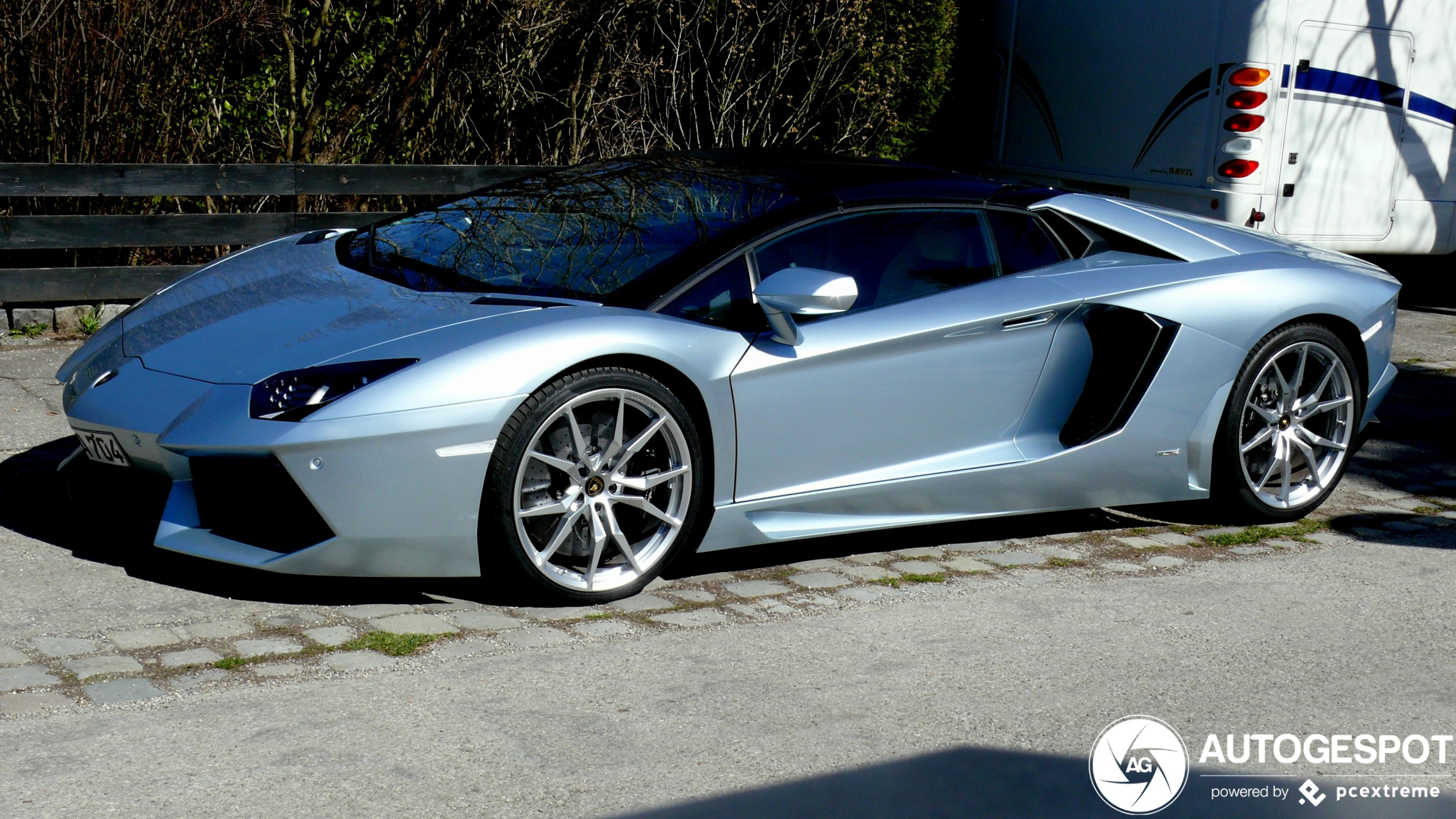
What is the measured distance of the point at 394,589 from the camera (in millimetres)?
4391

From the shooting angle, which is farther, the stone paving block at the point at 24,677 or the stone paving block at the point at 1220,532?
the stone paving block at the point at 1220,532

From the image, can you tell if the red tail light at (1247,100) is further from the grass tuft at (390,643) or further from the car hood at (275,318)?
the grass tuft at (390,643)

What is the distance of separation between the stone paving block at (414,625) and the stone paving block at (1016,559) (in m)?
1.95

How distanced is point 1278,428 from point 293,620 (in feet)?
12.1

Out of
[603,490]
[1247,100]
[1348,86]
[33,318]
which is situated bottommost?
[33,318]

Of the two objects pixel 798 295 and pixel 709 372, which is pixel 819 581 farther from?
pixel 798 295

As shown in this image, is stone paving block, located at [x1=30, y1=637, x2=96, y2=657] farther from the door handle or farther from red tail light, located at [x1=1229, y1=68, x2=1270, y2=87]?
red tail light, located at [x1=1229, y1=68, x2=1270, y2=87]

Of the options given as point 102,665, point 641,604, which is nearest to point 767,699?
point 641,604

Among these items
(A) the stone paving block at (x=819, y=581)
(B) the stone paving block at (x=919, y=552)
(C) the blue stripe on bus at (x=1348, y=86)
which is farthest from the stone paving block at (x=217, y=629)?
(C) the blue stripe on bus at (x=1348, y=86)

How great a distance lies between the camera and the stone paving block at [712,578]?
469cm

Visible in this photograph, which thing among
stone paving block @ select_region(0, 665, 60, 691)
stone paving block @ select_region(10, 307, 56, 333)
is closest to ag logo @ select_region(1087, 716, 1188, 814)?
stone paving block @ select_region(0, 665, 60, 691)

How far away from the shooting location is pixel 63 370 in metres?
4.69

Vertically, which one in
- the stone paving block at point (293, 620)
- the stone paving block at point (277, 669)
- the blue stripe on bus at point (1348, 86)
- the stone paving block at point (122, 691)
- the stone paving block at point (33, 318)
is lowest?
the stone paving block at point (277, 669)

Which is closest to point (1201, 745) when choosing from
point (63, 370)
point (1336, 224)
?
point (63, 370)
